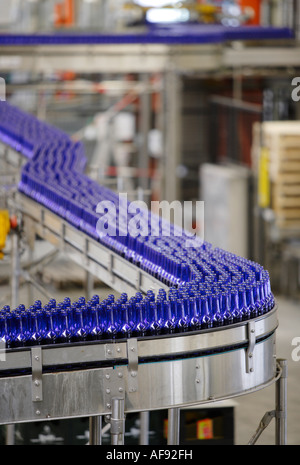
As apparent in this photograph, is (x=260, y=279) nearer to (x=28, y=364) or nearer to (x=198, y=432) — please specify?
(x=28, y=364)

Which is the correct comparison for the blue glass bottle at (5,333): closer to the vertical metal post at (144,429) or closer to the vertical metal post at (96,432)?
the vertical metal post at (96,432)

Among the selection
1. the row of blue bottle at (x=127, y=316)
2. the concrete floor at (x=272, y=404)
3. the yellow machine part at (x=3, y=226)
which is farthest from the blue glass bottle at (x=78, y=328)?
the yellow machine part at (x=3, y=226)

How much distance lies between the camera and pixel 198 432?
679 centimetres

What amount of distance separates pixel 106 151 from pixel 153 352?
9781 millimetres

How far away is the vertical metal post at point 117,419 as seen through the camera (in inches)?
169

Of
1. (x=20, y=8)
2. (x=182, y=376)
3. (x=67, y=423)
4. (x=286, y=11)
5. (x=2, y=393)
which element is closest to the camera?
(x=2, y=393)

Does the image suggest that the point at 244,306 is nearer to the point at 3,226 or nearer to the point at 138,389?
the point at 138,389

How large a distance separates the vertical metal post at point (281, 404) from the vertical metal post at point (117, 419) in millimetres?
1048

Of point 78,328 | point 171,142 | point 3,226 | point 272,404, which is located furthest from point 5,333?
point 171,142

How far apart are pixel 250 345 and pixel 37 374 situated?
106cm

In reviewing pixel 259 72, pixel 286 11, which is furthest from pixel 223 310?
pixel 286 11

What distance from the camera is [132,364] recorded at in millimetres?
4297

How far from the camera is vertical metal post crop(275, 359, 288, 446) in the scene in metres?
4.99

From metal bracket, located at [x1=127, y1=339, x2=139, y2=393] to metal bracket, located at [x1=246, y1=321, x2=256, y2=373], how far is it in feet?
1.98
